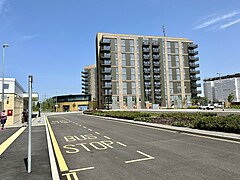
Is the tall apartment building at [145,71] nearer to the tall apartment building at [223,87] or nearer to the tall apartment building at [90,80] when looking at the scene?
the tall apartment building at [223,87]

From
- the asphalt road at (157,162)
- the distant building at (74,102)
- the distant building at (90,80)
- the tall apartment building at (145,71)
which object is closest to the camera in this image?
the asphalt road at (157,162)

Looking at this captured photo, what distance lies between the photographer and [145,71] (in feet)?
281

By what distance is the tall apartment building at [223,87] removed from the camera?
126 m

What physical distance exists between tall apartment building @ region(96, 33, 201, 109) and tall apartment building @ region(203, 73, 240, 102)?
32.9 metres

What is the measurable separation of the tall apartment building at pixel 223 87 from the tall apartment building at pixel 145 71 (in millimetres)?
32938

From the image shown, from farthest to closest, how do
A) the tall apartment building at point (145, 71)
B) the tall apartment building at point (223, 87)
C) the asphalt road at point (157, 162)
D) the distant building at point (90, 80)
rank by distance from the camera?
1. the distant building at point (90, 80)
2. the tall apartment building at point (223, 87)
3. the tall apartment building at point (145, 71)
4. the asphalt road at point (157, 162)

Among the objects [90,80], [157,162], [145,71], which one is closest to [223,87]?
[145,71]

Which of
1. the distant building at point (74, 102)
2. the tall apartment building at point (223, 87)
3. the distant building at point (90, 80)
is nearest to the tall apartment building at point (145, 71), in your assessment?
the distant building at point (74, 102)

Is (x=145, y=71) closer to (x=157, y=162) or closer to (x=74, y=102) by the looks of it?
(x=74, y=102)

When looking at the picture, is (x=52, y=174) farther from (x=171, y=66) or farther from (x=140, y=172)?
(x=171, y=66)

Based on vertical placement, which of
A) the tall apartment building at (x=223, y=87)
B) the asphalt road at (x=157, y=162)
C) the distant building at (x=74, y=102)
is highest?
the tall apartment building at (x=223, y=87)

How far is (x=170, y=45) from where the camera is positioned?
294 feet

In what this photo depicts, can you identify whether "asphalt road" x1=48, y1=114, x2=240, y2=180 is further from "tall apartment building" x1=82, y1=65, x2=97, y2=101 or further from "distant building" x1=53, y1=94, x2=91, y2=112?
"tall apartment building" x1=82, y1=65, x2=97, y2=101

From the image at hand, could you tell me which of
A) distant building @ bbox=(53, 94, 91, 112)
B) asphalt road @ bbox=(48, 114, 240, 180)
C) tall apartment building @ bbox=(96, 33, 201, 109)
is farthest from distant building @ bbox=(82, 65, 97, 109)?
asphalt road @ bbox=(48, 114, 240, 180)
